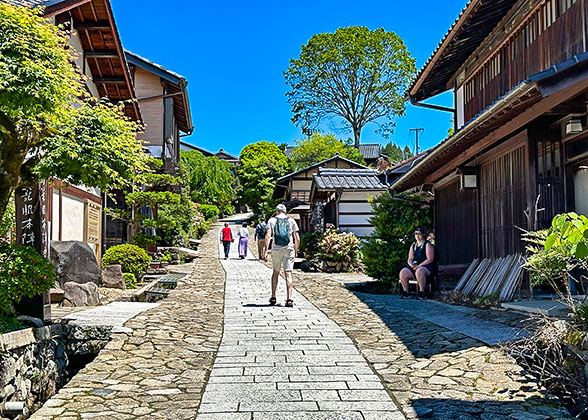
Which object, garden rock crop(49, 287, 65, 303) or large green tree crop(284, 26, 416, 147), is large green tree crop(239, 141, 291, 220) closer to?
large green tree crop(284, 26, 416, 147)

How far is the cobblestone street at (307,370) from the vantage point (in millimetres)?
5008

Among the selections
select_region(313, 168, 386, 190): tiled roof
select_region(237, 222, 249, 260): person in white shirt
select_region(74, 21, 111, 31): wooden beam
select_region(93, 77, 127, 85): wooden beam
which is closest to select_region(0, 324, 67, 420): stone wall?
select_region(74, 21, 111, 31): wooden beam

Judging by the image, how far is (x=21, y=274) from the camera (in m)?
7.05

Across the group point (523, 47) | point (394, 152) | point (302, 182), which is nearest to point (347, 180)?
point (302, 182)

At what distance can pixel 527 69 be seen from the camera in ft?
32.4

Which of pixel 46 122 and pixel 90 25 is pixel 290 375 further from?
pixel 90 25

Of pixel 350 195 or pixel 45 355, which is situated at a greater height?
pixel 350 195

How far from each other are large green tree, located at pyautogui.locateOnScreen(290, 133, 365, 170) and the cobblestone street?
41.1 metres

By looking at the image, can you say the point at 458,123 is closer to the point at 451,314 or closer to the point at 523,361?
the point at 451,314

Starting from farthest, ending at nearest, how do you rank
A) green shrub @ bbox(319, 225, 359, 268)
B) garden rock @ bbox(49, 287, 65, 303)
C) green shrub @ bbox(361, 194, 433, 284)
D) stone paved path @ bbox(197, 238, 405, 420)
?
green shrub @ bbox(319, 225, 359, 268) → green shrub @ bbox(361, 194, 433, 284) → garden rock @ bbox(49, 287, 65, 303) → stone paved path @ bbox(197, 238, 405, 420)

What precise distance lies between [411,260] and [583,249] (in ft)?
28.4

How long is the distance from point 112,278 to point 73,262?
7.34 ft

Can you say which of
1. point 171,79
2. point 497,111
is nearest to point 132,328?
point 497,111

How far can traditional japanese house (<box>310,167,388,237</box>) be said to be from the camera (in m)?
25.5
